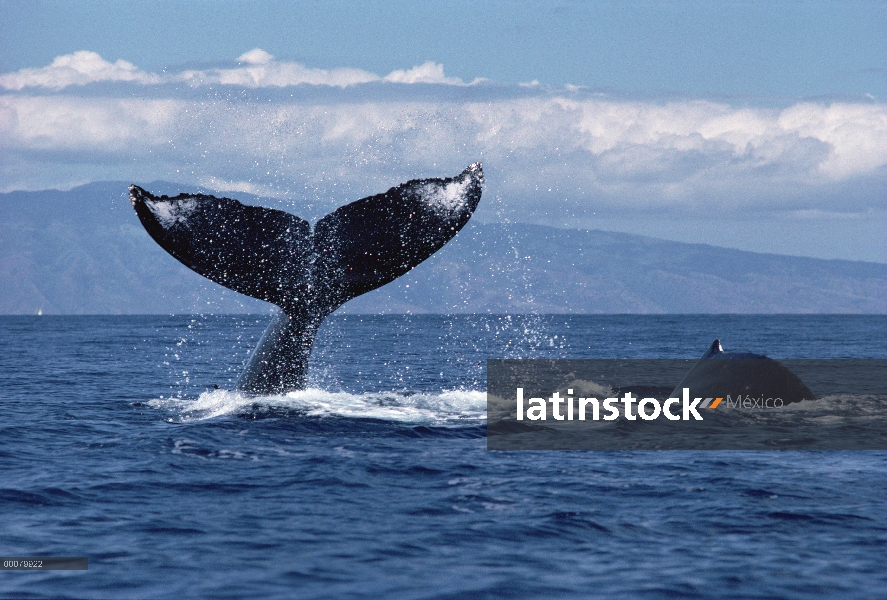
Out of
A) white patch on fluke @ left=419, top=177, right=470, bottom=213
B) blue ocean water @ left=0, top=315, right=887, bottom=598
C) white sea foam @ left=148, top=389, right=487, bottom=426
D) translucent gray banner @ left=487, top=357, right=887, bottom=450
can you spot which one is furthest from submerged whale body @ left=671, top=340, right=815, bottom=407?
white patch on fluke @ left=419, top=177, right=470, bottom=213

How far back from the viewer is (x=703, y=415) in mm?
14477

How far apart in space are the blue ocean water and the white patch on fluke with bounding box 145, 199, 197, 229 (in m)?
2.44

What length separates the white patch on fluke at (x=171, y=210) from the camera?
10.2 m

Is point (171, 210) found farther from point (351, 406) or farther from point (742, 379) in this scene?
point (742, 379)

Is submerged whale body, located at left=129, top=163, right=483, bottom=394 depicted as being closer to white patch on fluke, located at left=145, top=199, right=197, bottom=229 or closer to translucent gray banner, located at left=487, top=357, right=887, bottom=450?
white patch on fluke, located at left=145, top=199, right=197, bottom=229

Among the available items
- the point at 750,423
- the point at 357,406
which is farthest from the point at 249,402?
the point at 750,423

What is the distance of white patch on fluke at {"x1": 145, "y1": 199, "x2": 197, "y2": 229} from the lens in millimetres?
10227

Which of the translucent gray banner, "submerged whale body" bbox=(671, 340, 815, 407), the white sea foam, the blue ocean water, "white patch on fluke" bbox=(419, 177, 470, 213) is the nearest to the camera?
the blue ocean water

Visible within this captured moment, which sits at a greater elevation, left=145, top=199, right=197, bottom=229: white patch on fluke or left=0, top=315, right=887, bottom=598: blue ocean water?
left=145, top=199, right=197, bottom=229: white patch on fluke

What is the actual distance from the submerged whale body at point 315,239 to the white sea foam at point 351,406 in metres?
1.50

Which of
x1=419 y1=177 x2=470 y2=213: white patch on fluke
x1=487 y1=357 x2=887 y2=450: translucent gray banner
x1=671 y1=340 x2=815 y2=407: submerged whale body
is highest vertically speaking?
x1=419 y1=177 x2=470 y2=213: white patch on fluke

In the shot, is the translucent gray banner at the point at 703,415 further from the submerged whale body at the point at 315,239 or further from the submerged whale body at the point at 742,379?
the submerged whale body at the point at 315,239

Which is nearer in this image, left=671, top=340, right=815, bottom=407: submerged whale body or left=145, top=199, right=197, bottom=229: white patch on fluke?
left=145, top=199, right=197, bottom=229: white patch on fluke

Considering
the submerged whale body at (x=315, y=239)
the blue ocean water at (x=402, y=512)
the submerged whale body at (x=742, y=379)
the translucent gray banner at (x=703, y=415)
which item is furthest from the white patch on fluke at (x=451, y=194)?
the submerged whale body at (x=742, y=379)
